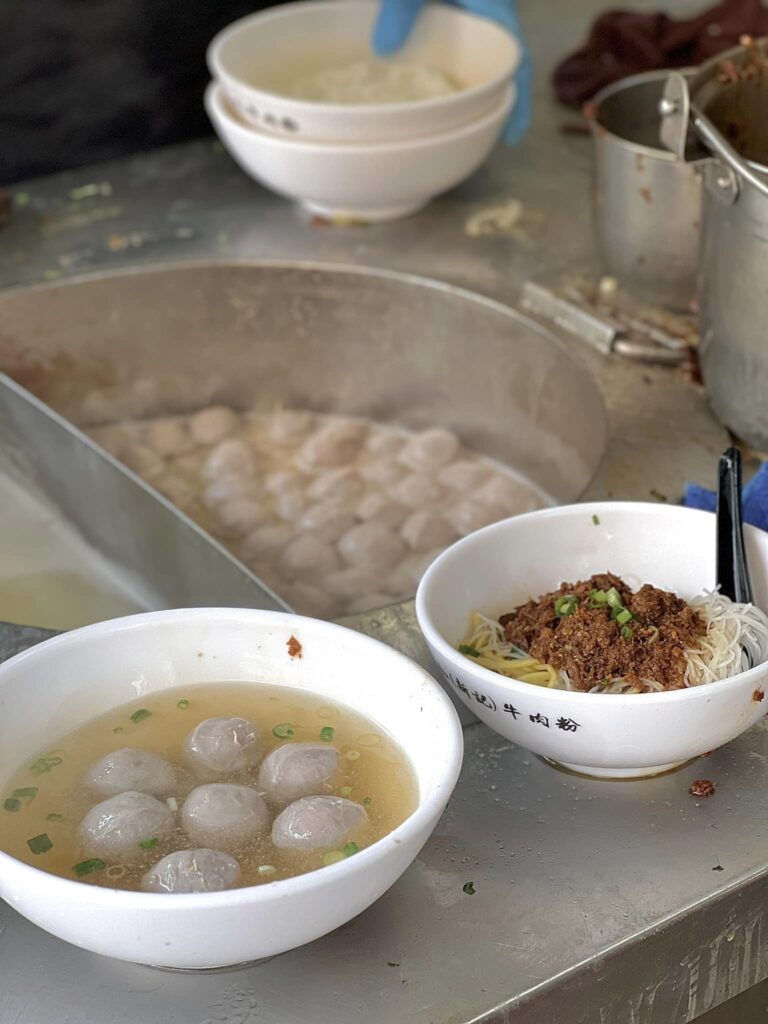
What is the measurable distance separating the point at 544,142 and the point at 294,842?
2283mm

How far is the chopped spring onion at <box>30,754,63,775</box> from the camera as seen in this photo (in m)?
1.20

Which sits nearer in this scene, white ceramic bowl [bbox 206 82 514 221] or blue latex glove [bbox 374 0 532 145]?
white ceramic bowl [bbox 206 82 514 221]

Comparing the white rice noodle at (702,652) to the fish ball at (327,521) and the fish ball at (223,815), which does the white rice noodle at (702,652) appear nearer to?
the fish ball at (223,815)

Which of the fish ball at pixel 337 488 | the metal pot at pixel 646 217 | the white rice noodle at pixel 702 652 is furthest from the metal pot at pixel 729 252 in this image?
the fish ball at pixel 337 488

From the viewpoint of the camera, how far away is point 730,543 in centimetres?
144

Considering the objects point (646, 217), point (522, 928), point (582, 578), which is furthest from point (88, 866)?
point (646, 217)

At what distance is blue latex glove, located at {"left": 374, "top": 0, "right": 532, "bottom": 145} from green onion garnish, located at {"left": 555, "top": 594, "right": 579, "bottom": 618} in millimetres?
1616

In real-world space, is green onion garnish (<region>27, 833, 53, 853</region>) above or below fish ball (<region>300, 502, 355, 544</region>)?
above

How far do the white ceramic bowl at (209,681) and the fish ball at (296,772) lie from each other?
77 millimetres

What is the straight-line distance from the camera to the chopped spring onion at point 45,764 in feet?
3.95

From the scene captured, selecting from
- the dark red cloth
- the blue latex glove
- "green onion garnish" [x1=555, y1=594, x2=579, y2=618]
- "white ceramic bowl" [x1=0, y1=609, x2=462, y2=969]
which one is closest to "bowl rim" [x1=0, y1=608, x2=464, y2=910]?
"white ceramic bowl" [x1=0, y1=609, x2=462, y2=969]

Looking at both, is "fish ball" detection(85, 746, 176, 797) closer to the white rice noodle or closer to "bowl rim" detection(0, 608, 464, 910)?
"bowl rim" detection(0, 608, 464, 910)

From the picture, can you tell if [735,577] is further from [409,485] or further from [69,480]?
[69,480]

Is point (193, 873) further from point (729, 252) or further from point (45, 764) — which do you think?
point (729, 252)
